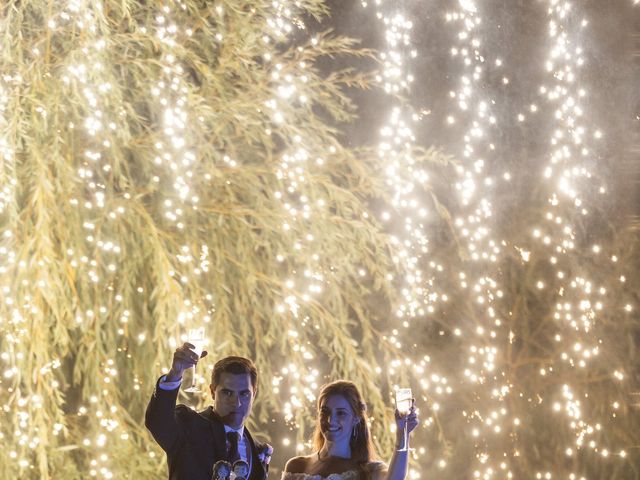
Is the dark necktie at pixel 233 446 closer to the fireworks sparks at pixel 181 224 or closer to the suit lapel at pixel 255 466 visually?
the suit lapel at pixel 255 466

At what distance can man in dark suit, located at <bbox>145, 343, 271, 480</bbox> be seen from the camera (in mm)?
1948

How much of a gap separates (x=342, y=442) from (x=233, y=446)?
376 mm

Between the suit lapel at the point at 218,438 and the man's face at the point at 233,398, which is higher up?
the man's face at the point at 233,398

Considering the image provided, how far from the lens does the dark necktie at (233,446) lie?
2.01 metres

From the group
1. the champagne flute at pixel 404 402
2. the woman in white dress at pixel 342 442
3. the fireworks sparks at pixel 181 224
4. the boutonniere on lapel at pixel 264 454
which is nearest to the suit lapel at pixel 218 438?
the boutonniere on lapel at pixel 264 454

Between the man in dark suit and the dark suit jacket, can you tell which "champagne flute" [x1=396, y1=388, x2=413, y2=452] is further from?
the dark suit jacket

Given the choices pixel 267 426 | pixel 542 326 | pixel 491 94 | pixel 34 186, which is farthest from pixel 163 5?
pixel 542 326

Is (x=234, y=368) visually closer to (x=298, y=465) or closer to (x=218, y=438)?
(x=218, y=438)

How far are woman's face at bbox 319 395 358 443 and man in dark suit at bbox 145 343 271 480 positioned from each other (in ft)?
0.77

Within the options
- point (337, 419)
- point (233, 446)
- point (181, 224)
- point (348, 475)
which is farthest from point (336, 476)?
point (181, 224)

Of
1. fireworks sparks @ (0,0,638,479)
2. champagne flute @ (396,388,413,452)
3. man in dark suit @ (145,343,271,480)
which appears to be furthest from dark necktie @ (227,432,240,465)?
fireworks sparks @ (0,0,638,479)

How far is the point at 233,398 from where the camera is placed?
2066 millimetres

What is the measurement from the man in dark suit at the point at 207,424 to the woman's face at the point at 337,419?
235 millimetres

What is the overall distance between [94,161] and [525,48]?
467 centimetres
